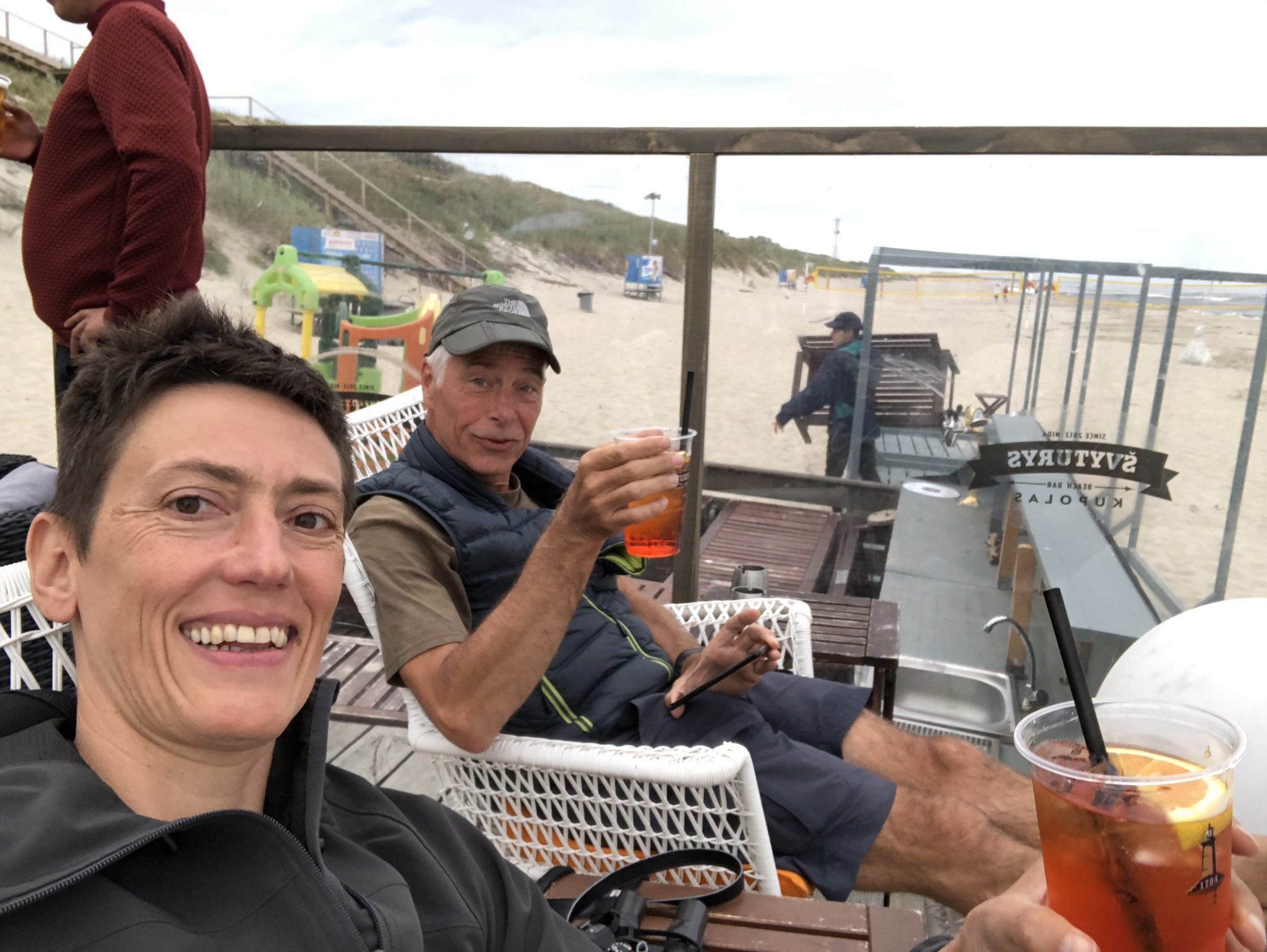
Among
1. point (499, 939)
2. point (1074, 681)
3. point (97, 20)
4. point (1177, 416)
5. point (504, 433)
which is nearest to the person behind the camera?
point (1074, 681)

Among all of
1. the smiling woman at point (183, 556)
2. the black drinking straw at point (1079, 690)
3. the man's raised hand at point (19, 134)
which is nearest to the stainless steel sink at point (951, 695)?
the black drinking straw at point (1079, 690)

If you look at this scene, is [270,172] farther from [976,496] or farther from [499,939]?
[499,939]

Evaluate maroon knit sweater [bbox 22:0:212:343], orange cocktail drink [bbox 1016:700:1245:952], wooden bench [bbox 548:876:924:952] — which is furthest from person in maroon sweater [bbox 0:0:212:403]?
orange cocktail drink [bbox 1016:700:1245:952]

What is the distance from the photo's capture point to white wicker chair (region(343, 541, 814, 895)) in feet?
5.38

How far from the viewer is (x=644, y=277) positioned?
312cm

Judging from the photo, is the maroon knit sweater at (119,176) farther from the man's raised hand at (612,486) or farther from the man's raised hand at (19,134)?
the man's raised hand at (612,486)

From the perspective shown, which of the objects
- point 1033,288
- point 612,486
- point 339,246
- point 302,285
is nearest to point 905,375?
point 1033,288

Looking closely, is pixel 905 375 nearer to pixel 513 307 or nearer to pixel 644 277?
pixel 644 277

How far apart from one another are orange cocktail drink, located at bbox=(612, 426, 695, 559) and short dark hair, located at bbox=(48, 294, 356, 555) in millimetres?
764

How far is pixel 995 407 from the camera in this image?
312 cm

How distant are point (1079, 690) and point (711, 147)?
2256 mm

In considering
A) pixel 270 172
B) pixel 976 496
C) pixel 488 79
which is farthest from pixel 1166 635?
pixel 488 79

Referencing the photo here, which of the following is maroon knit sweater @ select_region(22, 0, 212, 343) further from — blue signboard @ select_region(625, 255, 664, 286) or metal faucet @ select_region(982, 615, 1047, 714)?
metal faucet @ select_region(982, 615, 1047, 714)

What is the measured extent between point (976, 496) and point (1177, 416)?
0.64 meters
